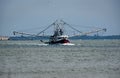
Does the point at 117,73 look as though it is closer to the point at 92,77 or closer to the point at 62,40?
the point at 92,77

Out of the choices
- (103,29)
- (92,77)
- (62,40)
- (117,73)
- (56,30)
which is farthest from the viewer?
(103,29)

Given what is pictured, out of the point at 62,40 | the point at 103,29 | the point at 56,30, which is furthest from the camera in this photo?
the point at 103,29

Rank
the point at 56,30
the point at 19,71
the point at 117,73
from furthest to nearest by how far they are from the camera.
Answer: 1. the point at 56,30
2. the point at 19,71
3. the point at 117,73

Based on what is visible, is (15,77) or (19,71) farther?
(19,71)

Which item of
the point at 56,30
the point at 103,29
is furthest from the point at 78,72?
the point at 103,29

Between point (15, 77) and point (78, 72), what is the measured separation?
6604mm

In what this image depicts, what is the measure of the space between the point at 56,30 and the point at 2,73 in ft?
334

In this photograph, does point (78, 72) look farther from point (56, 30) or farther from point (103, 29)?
point (103, 29)

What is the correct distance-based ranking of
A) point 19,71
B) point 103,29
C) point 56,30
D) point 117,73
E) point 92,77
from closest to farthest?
point 92,77 < point 117,73 < point 19,71 < point 56,30 < point 103,29

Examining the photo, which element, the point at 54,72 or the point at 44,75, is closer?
the point at 44,75

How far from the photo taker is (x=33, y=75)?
3709 centimetres

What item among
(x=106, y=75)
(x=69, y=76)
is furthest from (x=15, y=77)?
(x=106, y=75)

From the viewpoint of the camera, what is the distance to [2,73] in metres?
38.4

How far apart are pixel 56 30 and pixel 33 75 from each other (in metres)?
103
